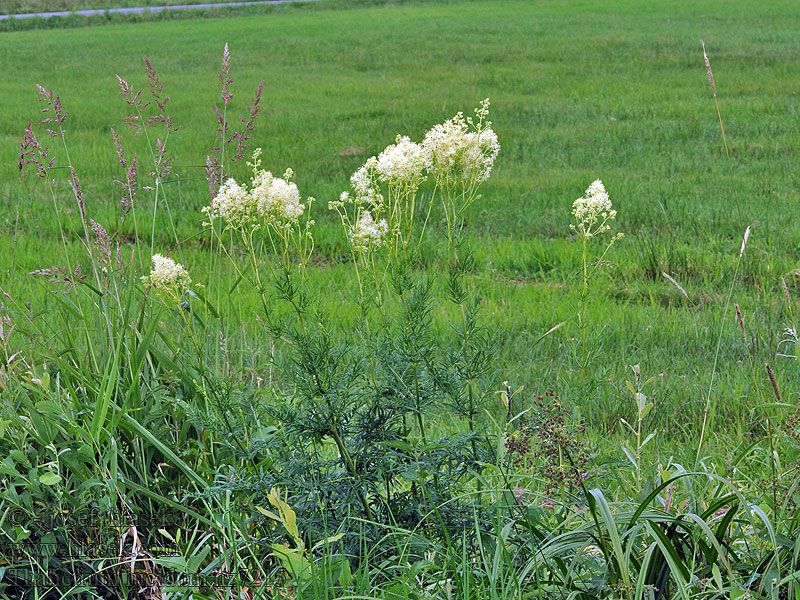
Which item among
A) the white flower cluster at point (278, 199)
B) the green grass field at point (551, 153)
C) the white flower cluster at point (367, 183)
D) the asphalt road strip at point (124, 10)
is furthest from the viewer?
the asphalt road strip at point (124, 10)

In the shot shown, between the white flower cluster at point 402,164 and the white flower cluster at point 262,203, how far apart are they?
0.70 ft

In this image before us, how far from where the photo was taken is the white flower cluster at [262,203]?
1.78 m

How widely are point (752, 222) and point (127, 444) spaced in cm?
473

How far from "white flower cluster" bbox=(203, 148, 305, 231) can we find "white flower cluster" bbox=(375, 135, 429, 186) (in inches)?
8.4

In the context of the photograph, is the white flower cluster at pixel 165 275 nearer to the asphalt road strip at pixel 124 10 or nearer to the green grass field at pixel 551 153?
the green grass field at pixel 551 153

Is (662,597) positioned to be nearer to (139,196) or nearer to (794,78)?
(139,196)

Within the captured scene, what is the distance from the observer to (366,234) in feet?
6.07

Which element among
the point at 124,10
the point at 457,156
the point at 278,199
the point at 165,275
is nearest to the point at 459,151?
the point at 457,156

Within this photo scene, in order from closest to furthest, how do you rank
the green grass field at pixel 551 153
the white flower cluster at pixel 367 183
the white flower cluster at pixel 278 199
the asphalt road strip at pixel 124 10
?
1. the white flower cluster at pixel 278 199
2. the white flower cluster at pixel 367 183
3. the green grass field at pixel 551 153
4. the asphalt road strip at pixel 124 10

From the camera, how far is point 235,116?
1116 centimetres

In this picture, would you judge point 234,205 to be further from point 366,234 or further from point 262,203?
point 366,234

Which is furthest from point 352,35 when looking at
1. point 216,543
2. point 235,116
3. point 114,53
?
point 216,543

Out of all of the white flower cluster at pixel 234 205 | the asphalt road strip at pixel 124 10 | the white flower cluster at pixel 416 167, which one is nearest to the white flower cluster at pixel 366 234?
the white flower cluster at pixel 416 167

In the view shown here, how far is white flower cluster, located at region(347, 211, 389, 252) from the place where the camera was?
6.04 ft
